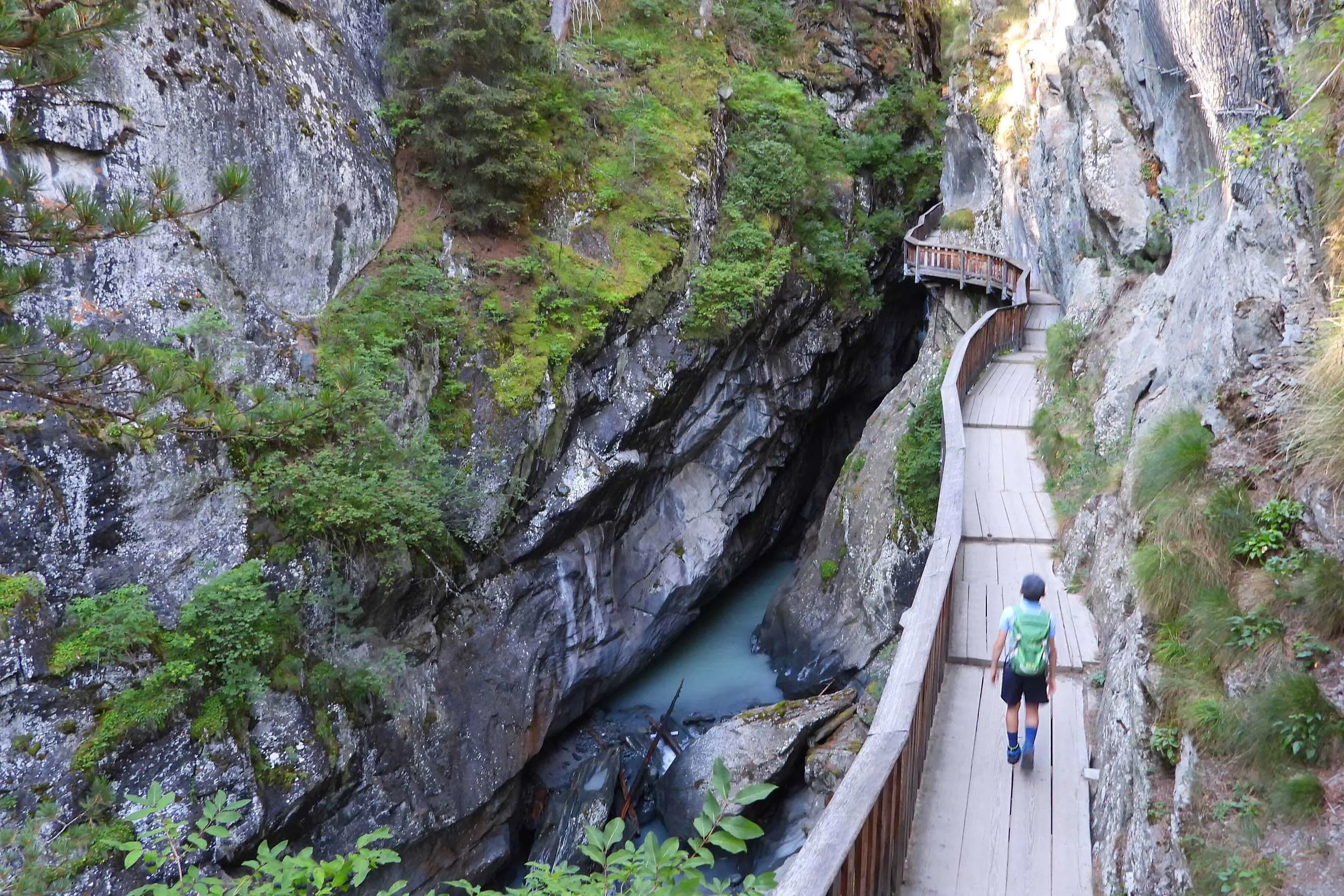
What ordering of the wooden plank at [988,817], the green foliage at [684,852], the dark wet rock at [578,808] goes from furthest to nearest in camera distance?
Result: the dark wet rock at [578,808] < the wooden plank at [988,817] < the green foliage at [684,852]

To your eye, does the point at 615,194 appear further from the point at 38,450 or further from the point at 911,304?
the point at 911,304

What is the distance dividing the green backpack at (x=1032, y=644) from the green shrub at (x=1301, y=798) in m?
1.27

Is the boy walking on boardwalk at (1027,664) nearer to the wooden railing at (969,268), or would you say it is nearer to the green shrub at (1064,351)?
the green shrub at (1064,351)

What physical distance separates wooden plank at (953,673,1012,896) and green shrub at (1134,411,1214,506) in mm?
1852

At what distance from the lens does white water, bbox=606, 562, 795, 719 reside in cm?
1478

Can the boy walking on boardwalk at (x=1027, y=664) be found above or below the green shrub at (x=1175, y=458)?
below

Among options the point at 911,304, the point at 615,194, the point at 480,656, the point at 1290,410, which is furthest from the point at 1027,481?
the point at 911,304

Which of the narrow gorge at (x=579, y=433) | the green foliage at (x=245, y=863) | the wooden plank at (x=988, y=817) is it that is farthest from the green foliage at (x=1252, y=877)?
the green foliage at (x=245, y=863)

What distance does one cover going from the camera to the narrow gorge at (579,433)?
428 cm

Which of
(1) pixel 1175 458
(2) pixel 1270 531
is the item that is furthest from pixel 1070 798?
(1) pixel 1175 458

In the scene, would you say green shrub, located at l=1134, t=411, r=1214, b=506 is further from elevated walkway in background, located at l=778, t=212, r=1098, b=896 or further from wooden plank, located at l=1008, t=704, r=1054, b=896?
wooden plank, located at l=1008, t=704, r=1054, b=896

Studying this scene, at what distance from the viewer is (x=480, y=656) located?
496 inches

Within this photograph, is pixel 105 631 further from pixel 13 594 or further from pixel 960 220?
pixel 960 220

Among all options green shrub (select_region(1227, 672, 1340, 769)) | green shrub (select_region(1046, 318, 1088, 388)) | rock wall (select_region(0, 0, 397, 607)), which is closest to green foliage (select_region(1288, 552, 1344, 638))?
green shrub (select_region(1227, 672, 1340, 769))
